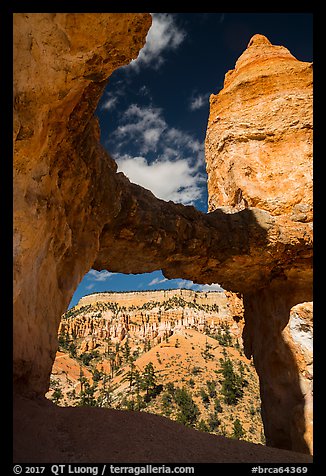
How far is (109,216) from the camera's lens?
5.48 metres

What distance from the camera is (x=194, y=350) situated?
48.4m

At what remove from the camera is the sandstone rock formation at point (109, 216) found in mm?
2795

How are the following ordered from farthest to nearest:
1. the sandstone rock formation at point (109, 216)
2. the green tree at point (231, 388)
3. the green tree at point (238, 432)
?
1. the green tree at point (231, 388)
2. the green tree at point (238, 432)
3. the sandstone rock formation at point (109, 216)

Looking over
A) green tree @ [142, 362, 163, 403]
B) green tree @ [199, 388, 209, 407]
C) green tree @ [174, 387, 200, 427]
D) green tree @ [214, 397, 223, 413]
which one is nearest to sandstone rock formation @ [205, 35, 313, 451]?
green tree @ [174, 387, 200, 427]

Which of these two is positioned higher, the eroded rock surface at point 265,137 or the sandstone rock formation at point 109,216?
the eroded rock surface at point 265,137

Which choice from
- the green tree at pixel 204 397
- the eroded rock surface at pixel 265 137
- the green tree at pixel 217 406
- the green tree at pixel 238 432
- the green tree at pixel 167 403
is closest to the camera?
the eroded rock surface at pixel 265 137

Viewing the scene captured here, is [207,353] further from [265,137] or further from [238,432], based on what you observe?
[265,137]

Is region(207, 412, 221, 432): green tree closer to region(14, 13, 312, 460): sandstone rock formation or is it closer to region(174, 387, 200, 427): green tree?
region(174, 387, 200, 427): green tree

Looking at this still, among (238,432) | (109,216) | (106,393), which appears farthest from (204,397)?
(109,216)

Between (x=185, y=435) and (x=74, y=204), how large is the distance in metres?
2.97

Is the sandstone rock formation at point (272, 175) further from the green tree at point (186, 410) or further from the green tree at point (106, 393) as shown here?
the green tree at point (106, 393)

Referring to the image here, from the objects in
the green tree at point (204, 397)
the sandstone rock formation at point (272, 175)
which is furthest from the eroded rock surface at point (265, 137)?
the green tree at point (204, 397)

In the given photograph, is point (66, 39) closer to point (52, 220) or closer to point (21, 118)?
point (21, 118)

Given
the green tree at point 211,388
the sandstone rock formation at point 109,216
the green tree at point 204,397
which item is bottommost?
the green tree at point 204,397
